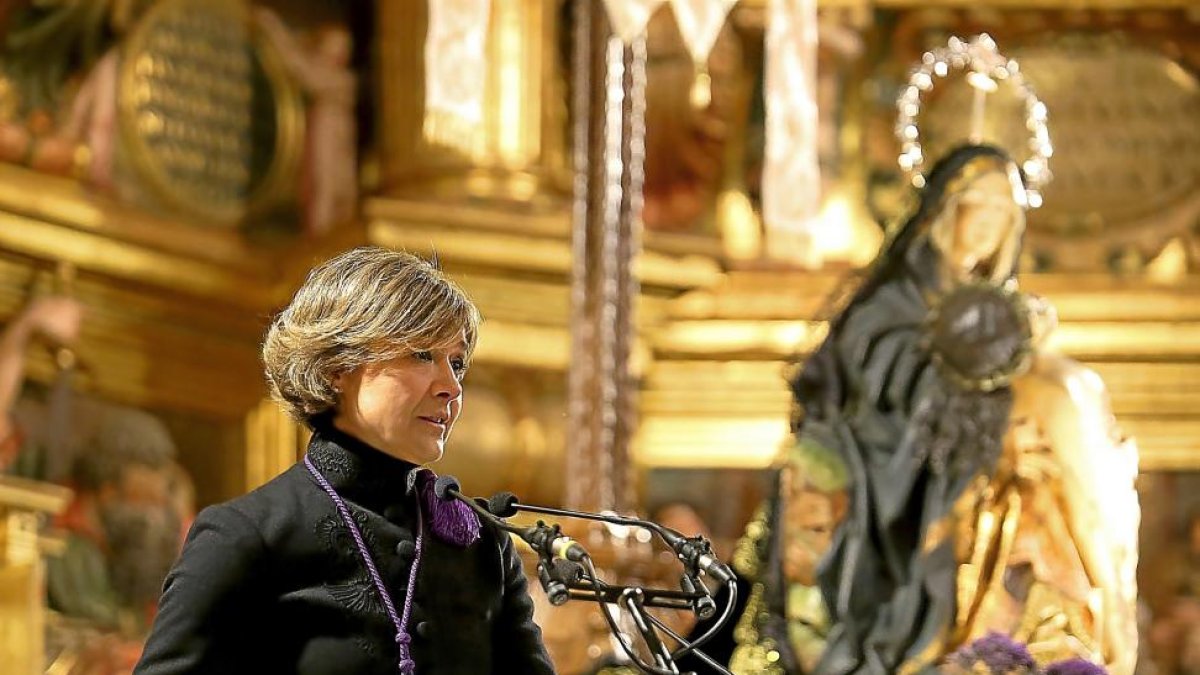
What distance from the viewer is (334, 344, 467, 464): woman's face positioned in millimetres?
2867

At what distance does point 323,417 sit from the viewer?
2936 mm

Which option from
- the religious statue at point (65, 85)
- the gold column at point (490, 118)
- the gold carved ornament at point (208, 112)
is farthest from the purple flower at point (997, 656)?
the gold carved ornament at point (208, 112)

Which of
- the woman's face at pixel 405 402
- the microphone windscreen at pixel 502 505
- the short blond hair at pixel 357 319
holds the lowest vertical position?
the microphone windscreen at pixel 502 505

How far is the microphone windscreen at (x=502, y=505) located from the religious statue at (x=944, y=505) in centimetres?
411

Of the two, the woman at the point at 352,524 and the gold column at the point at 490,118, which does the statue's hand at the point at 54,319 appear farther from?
the woman at the point at 352,524

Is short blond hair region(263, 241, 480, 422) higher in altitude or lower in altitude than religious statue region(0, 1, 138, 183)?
lower

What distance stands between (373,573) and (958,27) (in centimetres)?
839

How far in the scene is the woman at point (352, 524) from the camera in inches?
110

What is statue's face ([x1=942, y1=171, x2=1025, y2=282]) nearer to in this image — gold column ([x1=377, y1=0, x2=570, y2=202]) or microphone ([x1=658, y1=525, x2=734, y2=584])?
gold column ([x1=377, y1=0, x2=570, y2=202])

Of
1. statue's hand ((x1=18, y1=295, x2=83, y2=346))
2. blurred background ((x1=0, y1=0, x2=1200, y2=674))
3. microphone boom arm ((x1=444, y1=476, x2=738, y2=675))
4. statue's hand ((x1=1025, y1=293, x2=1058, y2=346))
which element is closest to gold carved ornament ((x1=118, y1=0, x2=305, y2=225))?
blurred background ((x1=0, y1=0, x2=1200, y2=674))

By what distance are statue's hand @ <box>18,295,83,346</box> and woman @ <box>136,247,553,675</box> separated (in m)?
6.33

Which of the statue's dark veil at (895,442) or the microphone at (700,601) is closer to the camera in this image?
the microphone at (700,601)

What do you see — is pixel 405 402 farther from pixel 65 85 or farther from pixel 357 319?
pixel 65 85

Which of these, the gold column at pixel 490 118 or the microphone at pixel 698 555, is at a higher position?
the gold column at pixel 490 118
